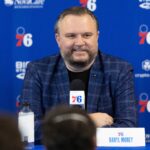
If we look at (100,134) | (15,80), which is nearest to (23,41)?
(15,80)

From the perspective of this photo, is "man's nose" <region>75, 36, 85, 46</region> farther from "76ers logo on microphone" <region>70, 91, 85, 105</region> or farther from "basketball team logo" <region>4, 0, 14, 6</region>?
"basketball team logo" <region>4, 0, 14, 6</region>

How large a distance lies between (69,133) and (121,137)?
1.05 meters

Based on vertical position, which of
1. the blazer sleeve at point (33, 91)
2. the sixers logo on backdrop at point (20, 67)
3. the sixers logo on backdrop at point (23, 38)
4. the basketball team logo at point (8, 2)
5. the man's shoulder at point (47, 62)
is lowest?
the blazer sleeve at point (33, 91)

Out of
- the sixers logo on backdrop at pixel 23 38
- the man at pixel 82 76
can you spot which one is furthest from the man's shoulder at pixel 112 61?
the sixers logo on backdrop at pixel 23 38

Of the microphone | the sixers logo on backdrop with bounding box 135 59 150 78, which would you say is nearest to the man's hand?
the microphone

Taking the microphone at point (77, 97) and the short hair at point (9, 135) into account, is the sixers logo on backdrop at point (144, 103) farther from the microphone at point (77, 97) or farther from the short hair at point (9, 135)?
the short hair at point (9, 135)

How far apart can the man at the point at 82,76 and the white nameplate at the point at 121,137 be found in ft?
1.55

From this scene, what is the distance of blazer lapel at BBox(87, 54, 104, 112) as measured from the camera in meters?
2.24

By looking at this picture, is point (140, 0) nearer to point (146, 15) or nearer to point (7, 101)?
point (146, 15)

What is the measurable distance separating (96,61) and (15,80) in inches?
36.1

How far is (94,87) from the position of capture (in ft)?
7.42

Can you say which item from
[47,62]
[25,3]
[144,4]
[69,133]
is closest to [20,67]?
[25,3]

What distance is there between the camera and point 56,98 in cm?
227

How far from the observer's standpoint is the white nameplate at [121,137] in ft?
5.49
